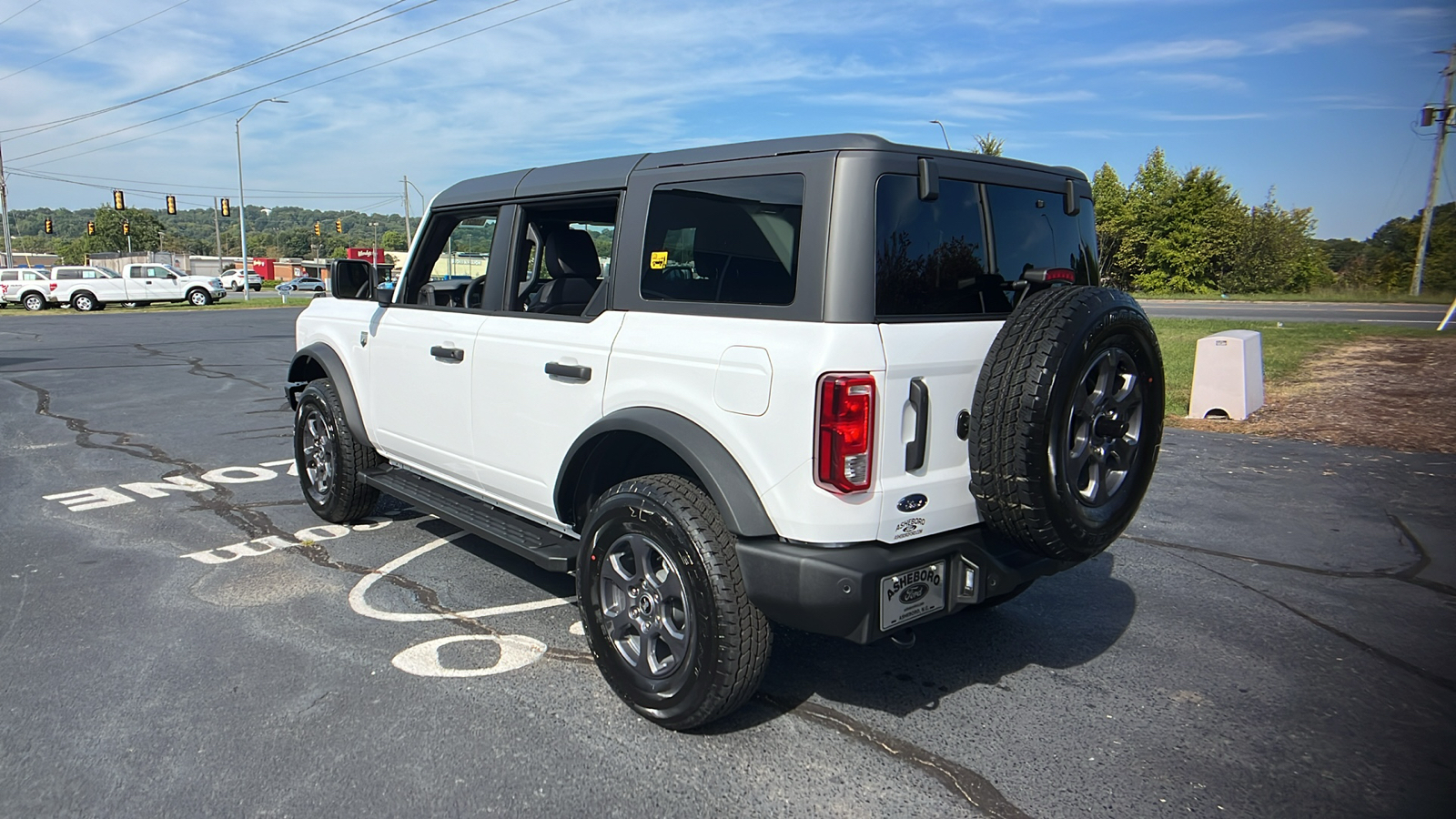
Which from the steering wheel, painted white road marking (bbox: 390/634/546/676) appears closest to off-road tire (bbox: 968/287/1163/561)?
painted white road marking (bbox: 390/634/546/676)

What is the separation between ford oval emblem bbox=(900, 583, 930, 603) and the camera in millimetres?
2846

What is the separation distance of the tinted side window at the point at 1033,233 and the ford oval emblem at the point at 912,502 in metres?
0.96

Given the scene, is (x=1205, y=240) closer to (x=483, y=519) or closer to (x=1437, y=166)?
(x=1437, y=166)

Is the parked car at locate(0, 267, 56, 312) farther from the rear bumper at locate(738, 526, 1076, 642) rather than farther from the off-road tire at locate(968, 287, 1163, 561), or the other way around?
the off-road tire at locate(968, 287, 1163, 561)

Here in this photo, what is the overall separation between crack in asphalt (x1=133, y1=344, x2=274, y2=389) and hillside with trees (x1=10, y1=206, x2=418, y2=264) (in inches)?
2039

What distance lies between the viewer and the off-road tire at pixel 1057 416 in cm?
281

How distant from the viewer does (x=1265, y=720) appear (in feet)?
10.8

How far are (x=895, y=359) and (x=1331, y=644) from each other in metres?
2.80

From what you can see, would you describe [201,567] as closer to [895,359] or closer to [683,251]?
[683,251]

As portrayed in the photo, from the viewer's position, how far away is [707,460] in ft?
9.64

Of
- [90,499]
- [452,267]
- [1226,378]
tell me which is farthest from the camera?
[1226,378]

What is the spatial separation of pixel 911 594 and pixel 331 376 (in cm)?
395

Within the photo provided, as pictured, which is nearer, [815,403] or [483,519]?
[815,403]

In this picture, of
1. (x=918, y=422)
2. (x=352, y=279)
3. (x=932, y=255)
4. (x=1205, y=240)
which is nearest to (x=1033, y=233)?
(x=932, y=255)
